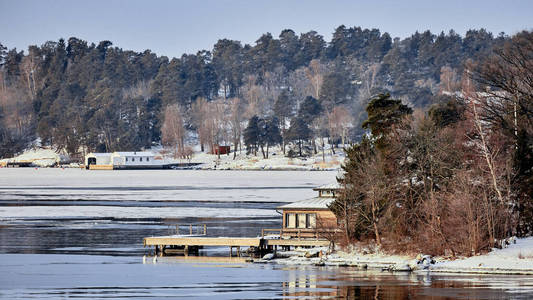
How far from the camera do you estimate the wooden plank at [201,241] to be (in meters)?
57.0

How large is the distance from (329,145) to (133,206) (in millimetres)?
105005

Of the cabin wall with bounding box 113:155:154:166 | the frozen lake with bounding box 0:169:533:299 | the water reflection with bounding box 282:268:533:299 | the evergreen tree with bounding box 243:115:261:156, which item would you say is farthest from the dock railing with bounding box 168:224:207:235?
the cabin wall with bounding box 113:155:154:166

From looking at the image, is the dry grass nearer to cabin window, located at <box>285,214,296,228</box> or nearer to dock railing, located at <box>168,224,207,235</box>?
cabin window, located at <box>285,214,296,228</box>

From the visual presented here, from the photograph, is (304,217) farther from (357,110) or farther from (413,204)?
(357,110)

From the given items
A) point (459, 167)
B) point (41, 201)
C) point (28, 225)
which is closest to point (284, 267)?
point (459, 167)

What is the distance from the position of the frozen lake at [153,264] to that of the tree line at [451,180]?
17.5 ft

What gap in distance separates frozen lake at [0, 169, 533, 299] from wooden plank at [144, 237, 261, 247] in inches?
39.5

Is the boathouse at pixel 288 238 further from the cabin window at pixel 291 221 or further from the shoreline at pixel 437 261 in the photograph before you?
the shoreline at pixel 437 261

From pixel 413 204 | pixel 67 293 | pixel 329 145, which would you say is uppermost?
pixel 329 145

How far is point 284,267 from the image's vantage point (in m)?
51.8

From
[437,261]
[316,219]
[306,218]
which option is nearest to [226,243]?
[306,218]

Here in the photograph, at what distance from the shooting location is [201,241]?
58.2 metres

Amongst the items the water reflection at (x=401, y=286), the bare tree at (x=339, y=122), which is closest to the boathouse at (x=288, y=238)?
the water reflection at (x=401, y=286)

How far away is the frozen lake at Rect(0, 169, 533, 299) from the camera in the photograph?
42.0 m
